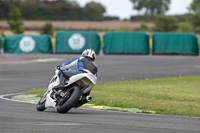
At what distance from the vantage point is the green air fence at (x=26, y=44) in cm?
4275

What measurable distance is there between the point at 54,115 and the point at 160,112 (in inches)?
115

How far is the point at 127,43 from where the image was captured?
43094 millimetres

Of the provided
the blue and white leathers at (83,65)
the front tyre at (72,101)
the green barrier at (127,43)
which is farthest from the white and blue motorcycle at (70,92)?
the green barrier at (127,43)

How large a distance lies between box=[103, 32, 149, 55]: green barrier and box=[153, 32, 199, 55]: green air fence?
0.98 m

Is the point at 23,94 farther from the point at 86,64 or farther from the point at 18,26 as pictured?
the point at 18,26

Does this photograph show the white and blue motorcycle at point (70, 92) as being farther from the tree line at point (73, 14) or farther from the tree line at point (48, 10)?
the tree line at point (48, 10)

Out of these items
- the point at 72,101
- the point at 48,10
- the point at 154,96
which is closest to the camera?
the point at 72,101

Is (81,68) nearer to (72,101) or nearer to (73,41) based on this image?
(72,101)

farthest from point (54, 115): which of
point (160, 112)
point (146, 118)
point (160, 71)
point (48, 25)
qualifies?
point (48, 25)

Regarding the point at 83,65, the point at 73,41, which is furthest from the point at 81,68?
the point at 73,41

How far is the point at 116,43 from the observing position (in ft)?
141

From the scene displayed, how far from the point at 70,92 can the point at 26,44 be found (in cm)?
3099

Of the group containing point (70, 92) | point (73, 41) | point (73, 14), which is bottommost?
point (70, 92)

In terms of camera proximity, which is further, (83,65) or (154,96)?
(154,96)
